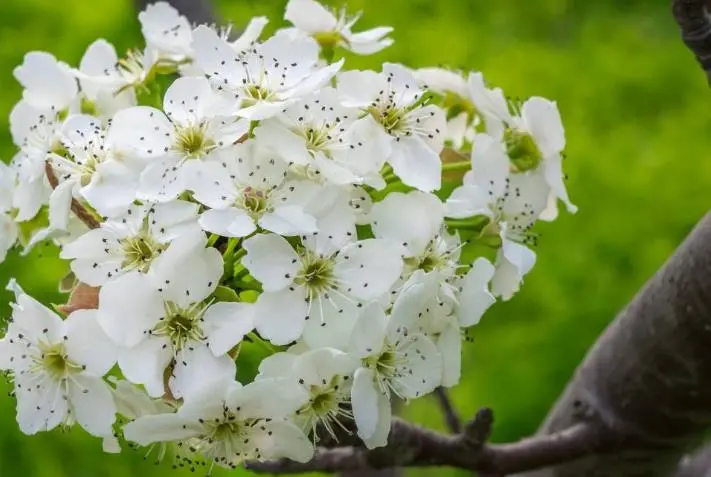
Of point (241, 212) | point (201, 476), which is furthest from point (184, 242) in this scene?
point (201, 476)

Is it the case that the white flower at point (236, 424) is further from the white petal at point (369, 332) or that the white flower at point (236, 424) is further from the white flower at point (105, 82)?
the white flower at point (105, 82)

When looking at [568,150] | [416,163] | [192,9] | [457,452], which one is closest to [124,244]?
[416,163]

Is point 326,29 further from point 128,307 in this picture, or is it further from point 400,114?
point 128,307

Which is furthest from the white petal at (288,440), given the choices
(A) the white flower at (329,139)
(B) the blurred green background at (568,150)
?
(B) the blurred green background at (568,150)

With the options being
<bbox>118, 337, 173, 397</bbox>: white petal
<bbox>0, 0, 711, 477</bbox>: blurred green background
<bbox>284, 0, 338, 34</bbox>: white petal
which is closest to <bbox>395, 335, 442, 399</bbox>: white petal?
<bbox>118, 337, 173, 397</bbox>: white petal

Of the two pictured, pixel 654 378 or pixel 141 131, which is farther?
pixel 654 378

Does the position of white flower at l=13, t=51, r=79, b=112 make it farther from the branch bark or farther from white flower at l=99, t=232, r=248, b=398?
the branch bark

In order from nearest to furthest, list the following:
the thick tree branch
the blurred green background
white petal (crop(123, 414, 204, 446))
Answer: white petal (crop(123, 414, 204, 446)) → the thick tree branch → the blurred green background

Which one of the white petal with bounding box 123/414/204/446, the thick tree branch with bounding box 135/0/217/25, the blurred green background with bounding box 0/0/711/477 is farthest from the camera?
the blurred green background with bounding box 0/0/711/477
